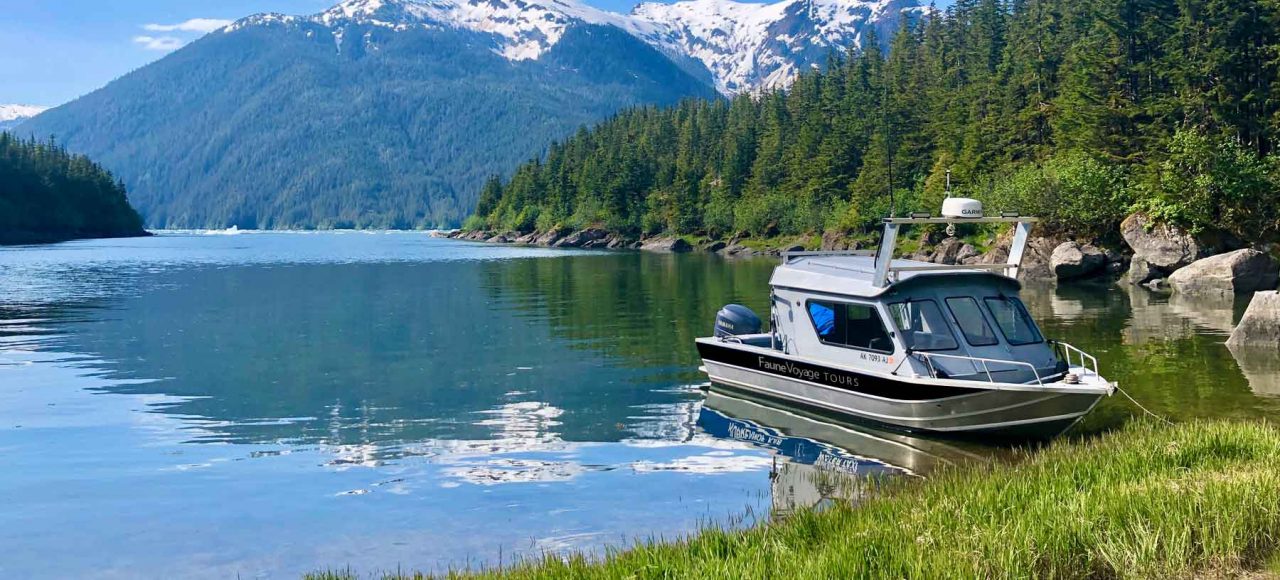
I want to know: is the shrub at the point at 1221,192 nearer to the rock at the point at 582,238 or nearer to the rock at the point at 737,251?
the rock at the point at 737,251

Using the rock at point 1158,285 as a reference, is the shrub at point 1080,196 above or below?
above

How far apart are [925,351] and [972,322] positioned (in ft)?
4.46

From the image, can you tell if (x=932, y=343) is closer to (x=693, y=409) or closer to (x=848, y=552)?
(x=693, y=409)

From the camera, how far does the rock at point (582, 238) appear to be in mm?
160000

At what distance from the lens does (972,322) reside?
2133 centimetres

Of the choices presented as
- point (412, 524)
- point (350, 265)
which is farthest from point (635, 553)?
point (350, 265)

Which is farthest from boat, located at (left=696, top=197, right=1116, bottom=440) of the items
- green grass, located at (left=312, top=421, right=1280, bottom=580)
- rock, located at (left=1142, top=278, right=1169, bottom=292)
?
rock, located at (left=1142, top=278, right=1169, bottom=292)

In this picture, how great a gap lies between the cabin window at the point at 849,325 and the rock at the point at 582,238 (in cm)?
13692

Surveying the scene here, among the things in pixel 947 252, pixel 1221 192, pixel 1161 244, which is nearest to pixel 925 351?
pixel 1161 244

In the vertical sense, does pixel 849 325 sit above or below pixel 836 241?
below

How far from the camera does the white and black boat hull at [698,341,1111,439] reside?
61.8ft

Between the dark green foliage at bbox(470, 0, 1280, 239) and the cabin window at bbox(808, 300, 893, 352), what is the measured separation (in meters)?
45.7

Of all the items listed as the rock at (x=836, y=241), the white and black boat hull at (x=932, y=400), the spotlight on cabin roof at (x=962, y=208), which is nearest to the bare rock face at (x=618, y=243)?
the rock at (x=836, y=241)

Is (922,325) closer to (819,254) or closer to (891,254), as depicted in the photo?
(891,254)
